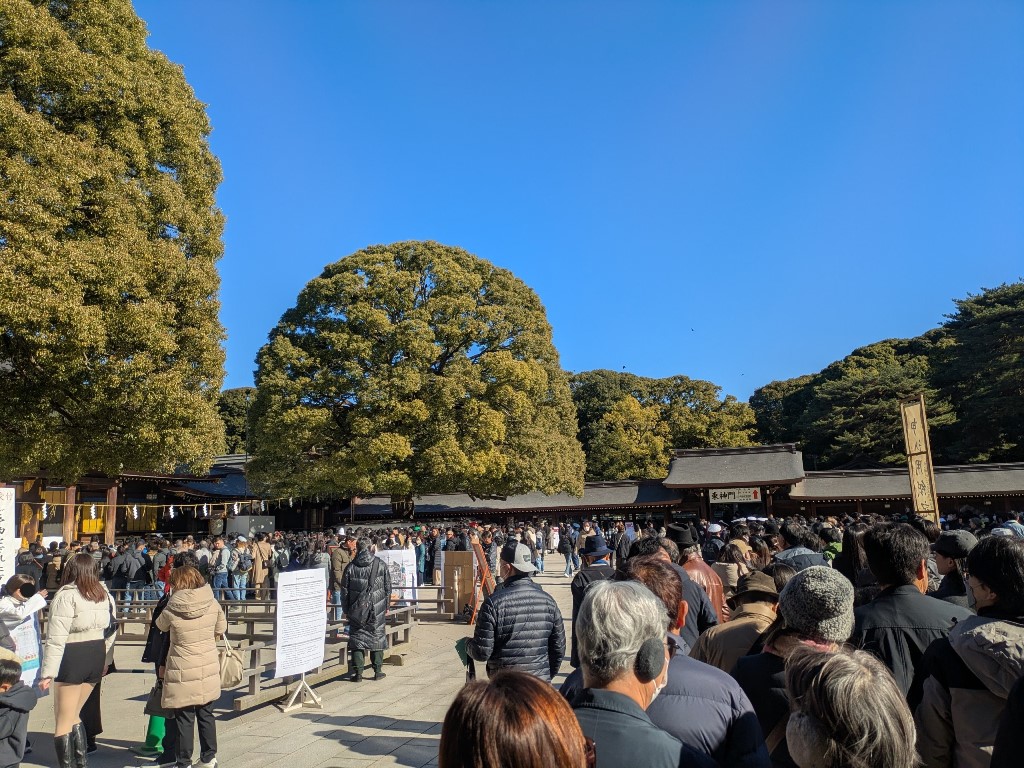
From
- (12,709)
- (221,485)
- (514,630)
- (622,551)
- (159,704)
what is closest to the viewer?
(12,709)

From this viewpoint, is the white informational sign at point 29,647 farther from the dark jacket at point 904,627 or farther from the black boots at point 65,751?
the dark jacket at point 904,627

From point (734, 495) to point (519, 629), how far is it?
1047 inches

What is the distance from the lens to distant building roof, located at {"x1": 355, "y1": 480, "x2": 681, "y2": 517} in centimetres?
3247

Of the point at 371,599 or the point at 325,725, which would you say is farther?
the point at 371,599

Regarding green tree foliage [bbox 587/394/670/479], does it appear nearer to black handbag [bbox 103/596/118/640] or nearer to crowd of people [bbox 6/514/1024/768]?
crowd of people [bbox 6/514/1024/768]

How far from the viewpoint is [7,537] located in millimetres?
8188

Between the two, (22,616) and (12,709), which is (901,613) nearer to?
(12,709)

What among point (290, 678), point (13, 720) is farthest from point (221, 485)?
point (13, 720)

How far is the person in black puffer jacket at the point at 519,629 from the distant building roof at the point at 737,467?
2602cm

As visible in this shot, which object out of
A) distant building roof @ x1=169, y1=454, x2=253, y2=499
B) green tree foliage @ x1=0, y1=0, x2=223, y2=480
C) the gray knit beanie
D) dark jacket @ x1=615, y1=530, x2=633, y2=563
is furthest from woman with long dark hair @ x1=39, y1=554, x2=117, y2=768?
distant building roof @ x1=169, y1=454, x2=253, y2=499

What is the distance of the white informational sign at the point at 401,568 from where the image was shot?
A: 1243 centimetres

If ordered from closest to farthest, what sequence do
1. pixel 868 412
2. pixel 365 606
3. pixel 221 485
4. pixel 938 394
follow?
pixel 365 606 → pixel 221 485 → pixel 938 394 → pixel 868 412

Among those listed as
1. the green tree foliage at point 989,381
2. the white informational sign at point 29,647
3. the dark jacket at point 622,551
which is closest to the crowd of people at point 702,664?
the dark jacket at point 622,551

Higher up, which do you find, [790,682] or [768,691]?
[790,682]
